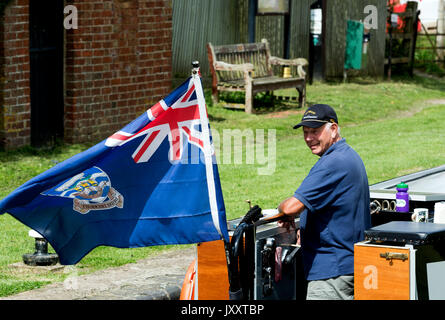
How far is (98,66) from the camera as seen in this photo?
12945 mm

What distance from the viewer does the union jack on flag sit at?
5.24 meters

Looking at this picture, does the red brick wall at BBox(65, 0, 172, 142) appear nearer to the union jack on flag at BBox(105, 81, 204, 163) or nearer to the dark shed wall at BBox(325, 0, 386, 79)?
the union jack on flag at BBox(105, 81, 204, 163)

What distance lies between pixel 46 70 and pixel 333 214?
8.45 meters

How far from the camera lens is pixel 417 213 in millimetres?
5758

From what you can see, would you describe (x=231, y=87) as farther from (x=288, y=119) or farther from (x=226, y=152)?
(x=226, y=152)

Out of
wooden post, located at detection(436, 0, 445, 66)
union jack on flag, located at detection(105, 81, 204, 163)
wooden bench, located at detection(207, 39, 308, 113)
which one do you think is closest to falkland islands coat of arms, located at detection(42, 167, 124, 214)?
union jack on flag, located at detection(105, 81, 204, 163)

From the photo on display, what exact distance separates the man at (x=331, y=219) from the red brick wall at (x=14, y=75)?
7.47 metres

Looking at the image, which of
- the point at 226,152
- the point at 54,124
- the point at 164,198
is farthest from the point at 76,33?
the point at 164,198

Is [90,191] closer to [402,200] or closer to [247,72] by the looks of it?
[402,200]

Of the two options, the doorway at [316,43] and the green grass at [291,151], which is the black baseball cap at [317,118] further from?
the doorway at [316,43]

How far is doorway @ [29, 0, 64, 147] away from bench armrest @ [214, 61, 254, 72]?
13.8 feet

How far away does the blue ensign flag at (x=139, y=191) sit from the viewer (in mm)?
5113

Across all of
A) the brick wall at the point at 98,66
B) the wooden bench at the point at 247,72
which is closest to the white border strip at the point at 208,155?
the brick wall at the point at 98,66

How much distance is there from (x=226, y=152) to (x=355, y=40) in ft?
29.8
